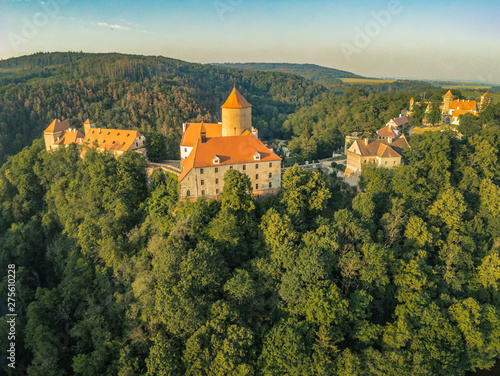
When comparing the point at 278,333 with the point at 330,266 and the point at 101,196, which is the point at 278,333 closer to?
the point at 330,266

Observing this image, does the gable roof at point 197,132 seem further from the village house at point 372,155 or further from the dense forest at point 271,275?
the village house at point 372,155

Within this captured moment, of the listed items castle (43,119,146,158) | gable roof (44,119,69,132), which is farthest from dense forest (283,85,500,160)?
gable roof (44,119,69,132)

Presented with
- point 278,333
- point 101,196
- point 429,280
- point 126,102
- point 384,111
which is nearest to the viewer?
point 278,333

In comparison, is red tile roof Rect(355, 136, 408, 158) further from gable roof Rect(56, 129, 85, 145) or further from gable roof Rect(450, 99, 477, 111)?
gable roof Rect(56, 129, 85, 145)

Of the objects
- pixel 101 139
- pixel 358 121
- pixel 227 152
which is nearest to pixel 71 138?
pixel 101 139

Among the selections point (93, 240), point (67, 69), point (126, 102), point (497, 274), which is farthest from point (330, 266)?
point (67, 69)

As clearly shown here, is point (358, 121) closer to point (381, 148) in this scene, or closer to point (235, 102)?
point (381, 148)
